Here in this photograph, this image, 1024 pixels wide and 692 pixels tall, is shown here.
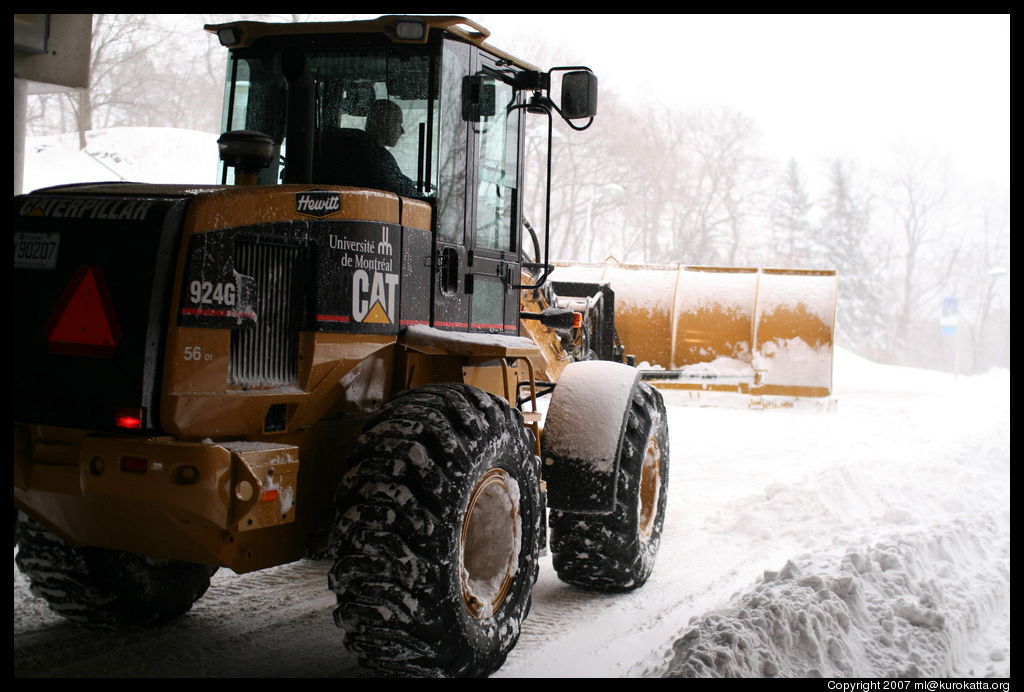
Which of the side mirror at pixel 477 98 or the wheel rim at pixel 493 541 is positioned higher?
the side mirror at pixel 477 98

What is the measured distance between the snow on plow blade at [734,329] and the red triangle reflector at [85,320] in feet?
37.9

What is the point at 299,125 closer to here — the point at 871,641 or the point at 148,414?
the point at 148,414

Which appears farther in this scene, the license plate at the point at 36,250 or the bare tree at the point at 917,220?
the bare tree at the point at 917,220

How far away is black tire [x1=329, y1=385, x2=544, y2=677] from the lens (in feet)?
13.2

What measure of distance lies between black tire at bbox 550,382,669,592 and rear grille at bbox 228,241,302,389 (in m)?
2.28

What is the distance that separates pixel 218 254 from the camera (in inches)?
158

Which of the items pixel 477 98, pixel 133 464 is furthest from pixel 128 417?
pixel 477 98

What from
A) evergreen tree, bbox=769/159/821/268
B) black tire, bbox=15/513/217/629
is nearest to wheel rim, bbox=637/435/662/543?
black tire, bbox=15/513/217/629

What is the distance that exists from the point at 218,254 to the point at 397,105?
4.71 ft

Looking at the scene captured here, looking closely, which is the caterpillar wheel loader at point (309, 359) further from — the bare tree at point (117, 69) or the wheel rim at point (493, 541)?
the bare tree at point (117, 69)

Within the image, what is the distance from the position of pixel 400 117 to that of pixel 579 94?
38.0 inches

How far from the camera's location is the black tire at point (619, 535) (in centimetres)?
607

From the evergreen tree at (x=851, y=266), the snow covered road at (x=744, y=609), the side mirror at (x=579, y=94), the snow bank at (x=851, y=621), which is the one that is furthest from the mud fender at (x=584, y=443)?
the evergreen tree at (x=851, y=266)
